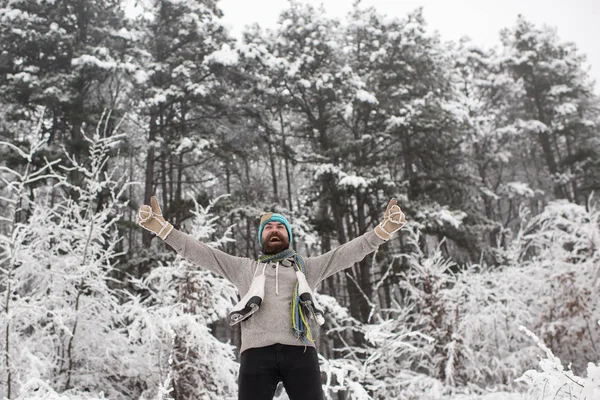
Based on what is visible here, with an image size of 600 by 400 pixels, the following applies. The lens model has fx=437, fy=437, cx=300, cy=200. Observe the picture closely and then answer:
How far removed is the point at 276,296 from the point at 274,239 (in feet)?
1.27

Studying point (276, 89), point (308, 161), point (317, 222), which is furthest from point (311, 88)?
point (317, 222)

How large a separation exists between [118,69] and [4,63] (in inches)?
134

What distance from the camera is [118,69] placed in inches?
423

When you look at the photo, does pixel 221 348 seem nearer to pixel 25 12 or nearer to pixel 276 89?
pixel 276 89

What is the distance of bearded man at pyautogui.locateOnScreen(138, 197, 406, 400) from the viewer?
2449 mm

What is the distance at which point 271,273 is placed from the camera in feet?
9.08

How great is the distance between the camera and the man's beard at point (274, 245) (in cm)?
284

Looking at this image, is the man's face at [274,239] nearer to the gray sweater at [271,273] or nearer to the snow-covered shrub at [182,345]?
the gray sweater at [271,273]

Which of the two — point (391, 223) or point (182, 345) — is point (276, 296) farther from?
point (182, 345)

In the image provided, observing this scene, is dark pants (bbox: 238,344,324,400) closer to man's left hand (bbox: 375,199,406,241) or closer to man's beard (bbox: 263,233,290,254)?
man's beard (bbox: 263,233,290,254)

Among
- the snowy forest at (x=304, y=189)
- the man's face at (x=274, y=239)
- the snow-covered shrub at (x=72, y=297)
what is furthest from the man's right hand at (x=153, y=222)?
the snow-covered shrub at (x=72, y=297)

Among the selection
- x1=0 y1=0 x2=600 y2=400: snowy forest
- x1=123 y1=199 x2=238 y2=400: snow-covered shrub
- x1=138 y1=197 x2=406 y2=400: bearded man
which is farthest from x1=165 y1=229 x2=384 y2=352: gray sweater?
x1=123 y1=199 x2=238 y2=400: snow-covered shrub

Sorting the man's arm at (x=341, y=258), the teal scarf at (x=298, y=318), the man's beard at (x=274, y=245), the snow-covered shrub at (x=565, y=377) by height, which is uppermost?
the man's beard at (x=274, y=245)

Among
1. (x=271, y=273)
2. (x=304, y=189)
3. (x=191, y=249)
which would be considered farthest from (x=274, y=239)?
(x=304, y=189)
